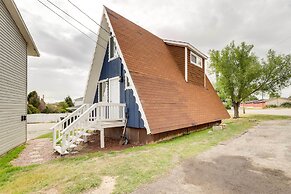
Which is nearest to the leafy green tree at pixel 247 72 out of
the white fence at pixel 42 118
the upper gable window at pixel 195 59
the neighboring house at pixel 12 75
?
the upper gable window at pixel 195 59

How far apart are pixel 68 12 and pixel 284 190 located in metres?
9.67

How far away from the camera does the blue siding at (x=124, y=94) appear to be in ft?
29.5

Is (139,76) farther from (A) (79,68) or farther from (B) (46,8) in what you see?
(A) (79,68)

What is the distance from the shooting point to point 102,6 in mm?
10078

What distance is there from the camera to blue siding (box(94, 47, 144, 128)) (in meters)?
8.98

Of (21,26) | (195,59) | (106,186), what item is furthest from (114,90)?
(195,59)

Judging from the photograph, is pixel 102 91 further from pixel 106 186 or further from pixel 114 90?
pixel 106 186

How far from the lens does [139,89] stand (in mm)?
8594

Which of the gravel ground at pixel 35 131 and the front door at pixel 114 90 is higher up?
the front door at pixel 114 90

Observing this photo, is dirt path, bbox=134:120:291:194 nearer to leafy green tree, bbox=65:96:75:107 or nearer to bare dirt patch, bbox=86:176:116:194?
bare dirt patch, bbox=86:176:116:194

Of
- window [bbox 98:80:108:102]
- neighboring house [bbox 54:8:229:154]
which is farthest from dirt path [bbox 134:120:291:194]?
window [bbox 98:80:108:102]

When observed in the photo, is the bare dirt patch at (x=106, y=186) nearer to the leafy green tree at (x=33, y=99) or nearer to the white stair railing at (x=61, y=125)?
the white stair railing at (x=61, y=125)

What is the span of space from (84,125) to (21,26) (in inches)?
249

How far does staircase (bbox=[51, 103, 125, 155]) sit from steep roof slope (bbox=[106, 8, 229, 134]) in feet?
5.85
